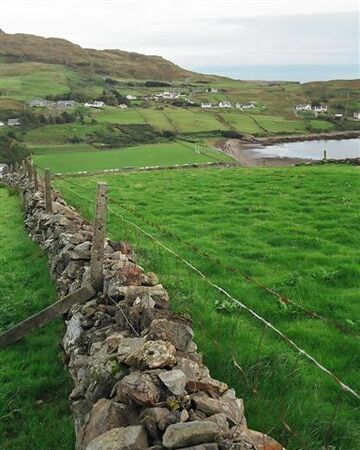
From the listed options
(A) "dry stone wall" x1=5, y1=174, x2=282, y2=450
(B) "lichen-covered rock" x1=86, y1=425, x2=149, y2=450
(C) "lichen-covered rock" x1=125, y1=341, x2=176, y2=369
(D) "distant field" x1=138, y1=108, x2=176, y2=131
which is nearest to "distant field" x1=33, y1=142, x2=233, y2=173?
(D) "distant field" x1=138, y1=108, x2=176, y2=131

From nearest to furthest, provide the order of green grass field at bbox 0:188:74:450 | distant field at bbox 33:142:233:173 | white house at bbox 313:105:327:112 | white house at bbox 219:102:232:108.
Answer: green grass field at bbox 0:188:74:450, distant field at bbox 33:142:233:173, white house at bbox 313:105:327:112, white house at bbox 219:102:232:108

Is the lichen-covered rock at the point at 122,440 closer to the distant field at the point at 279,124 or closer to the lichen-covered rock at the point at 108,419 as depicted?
the lichen-covered rock at the point at 108,419

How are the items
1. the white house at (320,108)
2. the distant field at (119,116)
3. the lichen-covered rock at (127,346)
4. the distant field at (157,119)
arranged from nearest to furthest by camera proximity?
the lichen-covered rock at (127,346)
the distant field at (157,119)
the distant field at (119,116)
the white house at (320,108)

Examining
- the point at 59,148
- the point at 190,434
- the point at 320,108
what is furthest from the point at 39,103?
the point at 190,434

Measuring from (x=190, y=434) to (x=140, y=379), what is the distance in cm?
109

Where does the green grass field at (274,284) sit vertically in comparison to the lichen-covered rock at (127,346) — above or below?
below

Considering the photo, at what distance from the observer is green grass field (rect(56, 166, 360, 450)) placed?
6.66 meters

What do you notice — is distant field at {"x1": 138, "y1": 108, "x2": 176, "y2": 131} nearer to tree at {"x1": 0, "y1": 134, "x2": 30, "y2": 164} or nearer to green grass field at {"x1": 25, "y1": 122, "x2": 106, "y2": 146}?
green grass field at {"x1": 25, "y1": 122, "x2": 106, "y2": 146}

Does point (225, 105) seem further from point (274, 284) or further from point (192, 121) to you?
point (274, 284)

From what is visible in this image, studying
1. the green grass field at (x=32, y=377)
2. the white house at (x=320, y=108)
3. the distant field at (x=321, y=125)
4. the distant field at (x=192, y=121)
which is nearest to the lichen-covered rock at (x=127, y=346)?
the green grass field at (x=32, y=377)

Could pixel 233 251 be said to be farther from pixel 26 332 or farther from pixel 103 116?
pixel 103 116

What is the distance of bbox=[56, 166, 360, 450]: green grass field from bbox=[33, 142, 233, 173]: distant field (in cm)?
5870

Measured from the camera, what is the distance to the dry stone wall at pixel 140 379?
494 cm

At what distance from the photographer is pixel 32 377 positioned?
27.3ft
